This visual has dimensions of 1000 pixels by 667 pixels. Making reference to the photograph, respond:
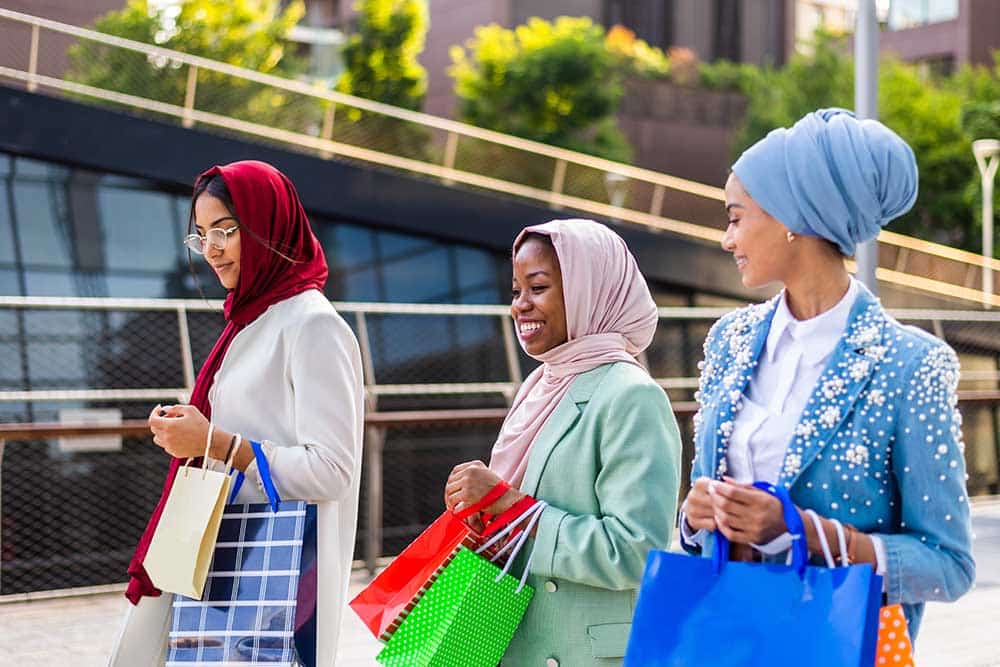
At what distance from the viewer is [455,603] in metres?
2.68

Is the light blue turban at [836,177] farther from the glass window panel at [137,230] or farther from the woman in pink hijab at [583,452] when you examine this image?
the glass window panel at [137,230]

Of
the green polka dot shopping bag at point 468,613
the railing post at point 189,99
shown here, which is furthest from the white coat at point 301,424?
the railing post at point 189,99

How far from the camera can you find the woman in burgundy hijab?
3016mm

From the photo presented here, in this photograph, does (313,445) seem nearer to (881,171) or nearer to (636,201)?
(881,171)

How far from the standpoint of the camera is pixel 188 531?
2945 mm

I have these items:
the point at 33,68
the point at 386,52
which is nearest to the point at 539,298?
the point at 33,68

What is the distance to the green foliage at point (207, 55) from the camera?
1425cm

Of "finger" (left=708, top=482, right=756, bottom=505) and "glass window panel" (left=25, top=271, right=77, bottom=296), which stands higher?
"glass window panel" (left=25, top=271, right=77, bottom=296)

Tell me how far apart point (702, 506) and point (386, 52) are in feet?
132

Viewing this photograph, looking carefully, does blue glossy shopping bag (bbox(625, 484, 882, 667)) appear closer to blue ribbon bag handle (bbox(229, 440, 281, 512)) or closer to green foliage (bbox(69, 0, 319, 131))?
blue ribbon bag handle (bbox(229, 440, 281, 512))

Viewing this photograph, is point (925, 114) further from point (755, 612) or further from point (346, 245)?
point (755, 612)

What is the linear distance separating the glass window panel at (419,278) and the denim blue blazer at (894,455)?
535 inches

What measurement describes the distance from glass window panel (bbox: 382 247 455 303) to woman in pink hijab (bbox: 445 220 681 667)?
41.5 feet

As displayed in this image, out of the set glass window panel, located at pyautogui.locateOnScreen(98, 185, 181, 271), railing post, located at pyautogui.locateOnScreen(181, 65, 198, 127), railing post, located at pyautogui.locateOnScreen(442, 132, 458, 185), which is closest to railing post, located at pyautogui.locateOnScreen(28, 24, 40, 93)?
glass window panel, located at pyautogui.locateOnScreen(98, 185, 181, 271)
